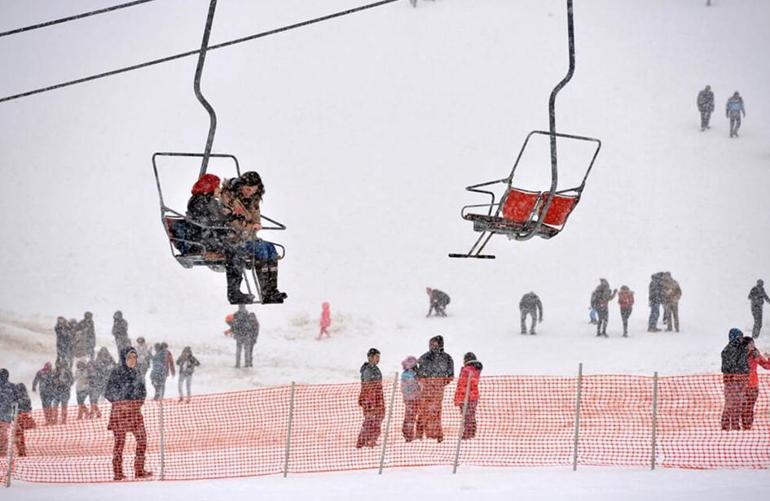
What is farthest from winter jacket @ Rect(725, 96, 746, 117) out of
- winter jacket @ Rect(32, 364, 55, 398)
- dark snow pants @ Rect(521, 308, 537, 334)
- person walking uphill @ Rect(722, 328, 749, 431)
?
winter jacket @ Rect(32, 364, 55, 398)

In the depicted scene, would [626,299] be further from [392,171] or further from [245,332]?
[392,171]

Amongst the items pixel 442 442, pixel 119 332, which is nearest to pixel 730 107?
pixel 119 332

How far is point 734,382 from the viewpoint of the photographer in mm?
13539

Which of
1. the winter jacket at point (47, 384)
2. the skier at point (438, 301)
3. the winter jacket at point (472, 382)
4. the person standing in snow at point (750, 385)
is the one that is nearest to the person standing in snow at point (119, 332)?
the winter jacket at point (47, 384)

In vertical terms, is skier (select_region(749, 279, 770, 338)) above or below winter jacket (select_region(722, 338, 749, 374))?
above

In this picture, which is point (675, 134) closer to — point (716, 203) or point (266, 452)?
point (716, 203)

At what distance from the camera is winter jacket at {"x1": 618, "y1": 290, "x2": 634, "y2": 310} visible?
83.0 feet

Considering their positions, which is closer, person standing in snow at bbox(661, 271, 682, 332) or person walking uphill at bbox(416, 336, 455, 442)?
person walking uphill at bbox(416, 336, 455, 442)

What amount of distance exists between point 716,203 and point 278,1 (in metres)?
25.4

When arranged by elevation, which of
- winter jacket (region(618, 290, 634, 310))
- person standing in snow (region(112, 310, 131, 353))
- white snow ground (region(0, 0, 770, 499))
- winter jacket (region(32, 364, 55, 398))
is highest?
white snow ground (region(0, 0, 770, 499))

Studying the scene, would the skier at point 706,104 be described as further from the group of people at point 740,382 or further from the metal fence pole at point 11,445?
the metal fence pole at point 11,445

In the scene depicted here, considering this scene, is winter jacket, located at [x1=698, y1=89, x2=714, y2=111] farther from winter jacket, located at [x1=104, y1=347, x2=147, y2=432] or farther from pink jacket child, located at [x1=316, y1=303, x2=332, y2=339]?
winter jacket, located at [x1=104, y1=347, x2=147, y2=432]

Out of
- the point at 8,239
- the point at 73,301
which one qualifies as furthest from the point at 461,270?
the point at 8,239

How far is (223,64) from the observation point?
45.8 m
